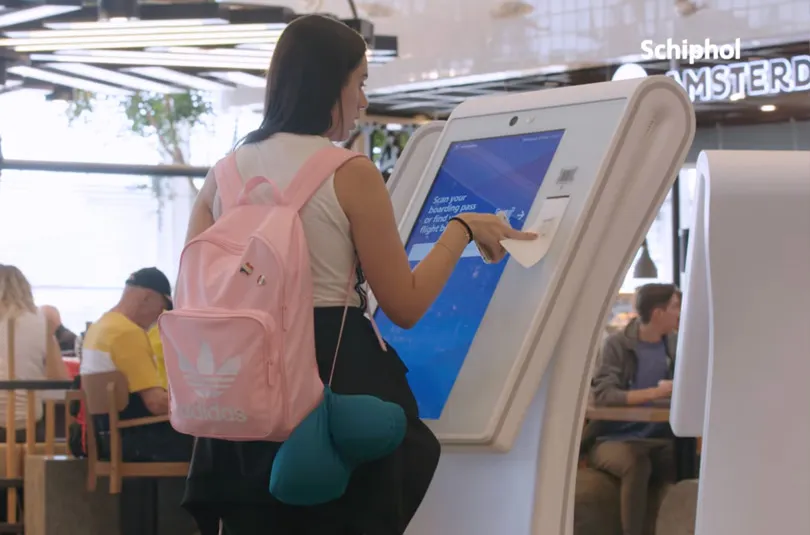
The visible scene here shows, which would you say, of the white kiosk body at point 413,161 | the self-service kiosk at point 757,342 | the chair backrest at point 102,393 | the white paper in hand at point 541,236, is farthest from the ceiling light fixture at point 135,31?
the self-service kiosk at point 757,342

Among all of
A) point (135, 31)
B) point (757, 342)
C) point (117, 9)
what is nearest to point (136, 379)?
point (117, 9)

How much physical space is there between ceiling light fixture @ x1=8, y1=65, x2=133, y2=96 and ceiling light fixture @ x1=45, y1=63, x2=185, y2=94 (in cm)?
15

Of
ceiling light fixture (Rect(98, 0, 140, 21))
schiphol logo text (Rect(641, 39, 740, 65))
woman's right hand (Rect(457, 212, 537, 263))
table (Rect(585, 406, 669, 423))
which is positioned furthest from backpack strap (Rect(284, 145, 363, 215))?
schiphol logo text (Rect(641, 39, 740, 65))

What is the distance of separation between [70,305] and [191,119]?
342 centimetres

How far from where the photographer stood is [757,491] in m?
1.50

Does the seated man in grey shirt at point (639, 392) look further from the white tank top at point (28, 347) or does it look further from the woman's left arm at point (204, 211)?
the woman's left arm at point (204, 211)

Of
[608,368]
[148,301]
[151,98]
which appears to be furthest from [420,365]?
[151,98]

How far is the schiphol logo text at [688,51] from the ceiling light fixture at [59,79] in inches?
160

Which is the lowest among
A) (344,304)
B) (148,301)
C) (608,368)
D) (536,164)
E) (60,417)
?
(60,417)

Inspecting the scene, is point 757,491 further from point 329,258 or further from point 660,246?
point 660,246

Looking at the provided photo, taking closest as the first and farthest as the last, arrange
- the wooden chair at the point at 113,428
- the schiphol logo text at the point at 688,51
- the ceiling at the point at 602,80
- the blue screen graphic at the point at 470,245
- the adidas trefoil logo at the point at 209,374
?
the adidas trefoil logo at the point at 209,374
the blue screen graphic at the point at 470,245
the wooden chair at the point at 113,428
the schiphol logo text at the point at 688,51
the ceiling at the point at 602,80

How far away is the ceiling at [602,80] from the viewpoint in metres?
9.43

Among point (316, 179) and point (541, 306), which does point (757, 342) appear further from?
point (316, 179)

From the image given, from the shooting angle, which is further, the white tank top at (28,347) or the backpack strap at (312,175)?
the white tank top at (28,347)
